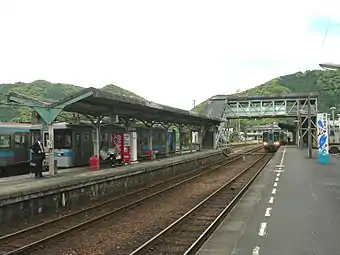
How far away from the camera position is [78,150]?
22906 millimetres

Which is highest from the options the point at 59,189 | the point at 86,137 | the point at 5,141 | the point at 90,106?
the point at 90,106

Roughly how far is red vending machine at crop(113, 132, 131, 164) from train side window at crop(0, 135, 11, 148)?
214 inches

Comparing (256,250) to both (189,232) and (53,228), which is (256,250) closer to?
(189,232)

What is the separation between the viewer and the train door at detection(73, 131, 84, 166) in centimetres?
2253

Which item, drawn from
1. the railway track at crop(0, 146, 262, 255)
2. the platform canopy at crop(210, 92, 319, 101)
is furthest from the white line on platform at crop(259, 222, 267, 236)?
the platform canopy at crop(210, 92, 319, 101)

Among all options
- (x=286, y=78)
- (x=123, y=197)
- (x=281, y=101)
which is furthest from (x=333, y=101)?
(x=123, y=197)

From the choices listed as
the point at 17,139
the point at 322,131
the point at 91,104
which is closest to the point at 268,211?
the point at 91,104

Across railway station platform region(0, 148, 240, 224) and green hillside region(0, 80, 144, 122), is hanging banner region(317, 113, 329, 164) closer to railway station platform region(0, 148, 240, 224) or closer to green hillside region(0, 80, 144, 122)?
railway station platform region(0, 148, 240, 224)

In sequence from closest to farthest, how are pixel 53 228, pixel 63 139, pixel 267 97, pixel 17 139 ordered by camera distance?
pixel 53 228 < pixel 17 139 < pixel 63 139 < pixel 267 97

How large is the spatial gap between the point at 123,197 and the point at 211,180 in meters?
8.32

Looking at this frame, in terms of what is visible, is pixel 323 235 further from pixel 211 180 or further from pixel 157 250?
pixel 211 180

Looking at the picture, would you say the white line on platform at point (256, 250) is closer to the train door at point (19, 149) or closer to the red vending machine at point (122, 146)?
the red vending machine at point (122, 146)

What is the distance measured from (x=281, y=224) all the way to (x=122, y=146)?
14357 millimetres

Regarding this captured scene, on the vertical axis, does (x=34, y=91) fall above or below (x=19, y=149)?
above
